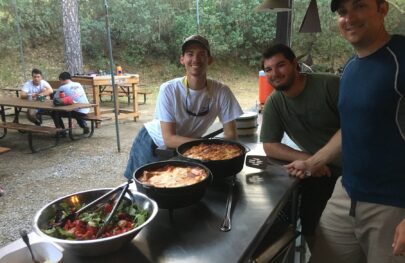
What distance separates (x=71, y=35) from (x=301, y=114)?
888cm

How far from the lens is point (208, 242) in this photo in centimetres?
104

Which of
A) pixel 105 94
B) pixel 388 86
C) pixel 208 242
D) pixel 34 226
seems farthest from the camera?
pixel 105 94

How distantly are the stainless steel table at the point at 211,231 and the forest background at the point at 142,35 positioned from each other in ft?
35.8

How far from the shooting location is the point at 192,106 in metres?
2.13

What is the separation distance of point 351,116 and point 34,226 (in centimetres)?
124

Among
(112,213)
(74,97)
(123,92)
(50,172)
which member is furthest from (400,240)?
(123,92)

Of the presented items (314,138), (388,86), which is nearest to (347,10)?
(388,86)

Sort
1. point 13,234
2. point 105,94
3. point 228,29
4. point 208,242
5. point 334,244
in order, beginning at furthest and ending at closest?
point 228,29 → point 105,94 → point 13,234 → point 334,244 → point 208,242

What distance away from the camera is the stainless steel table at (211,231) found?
0.96m

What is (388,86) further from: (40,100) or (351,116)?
(40,100)

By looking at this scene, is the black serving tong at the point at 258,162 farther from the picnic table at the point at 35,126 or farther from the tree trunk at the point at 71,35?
the tree trunk at the point at 71,35

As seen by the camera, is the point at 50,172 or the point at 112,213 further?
the point at 50,172

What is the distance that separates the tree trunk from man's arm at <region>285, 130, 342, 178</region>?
8.82 m

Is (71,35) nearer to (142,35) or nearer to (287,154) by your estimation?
(142,35)
